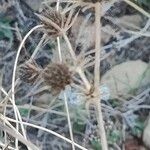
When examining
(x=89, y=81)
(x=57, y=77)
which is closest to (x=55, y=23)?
(x=57, y=77)

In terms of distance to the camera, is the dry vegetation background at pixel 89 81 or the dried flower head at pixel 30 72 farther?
the dry vegetation background at pixel 89 81

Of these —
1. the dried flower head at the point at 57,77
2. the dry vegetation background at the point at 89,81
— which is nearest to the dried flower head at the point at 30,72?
the dried flower head at the point at 57,77

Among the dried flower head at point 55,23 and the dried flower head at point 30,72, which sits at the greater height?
the dried flower head at point 55,23

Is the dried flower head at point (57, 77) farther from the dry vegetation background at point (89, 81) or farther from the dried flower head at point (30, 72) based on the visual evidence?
the dry vegetation background at point (89, 81)

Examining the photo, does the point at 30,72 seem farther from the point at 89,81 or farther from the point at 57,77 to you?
the point at 89,81

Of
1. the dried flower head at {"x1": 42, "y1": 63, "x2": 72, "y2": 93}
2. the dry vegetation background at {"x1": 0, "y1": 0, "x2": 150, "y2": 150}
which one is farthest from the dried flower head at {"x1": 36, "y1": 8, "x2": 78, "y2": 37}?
the dry vegetation background at {"x1": 0, "y1": 0, "x2": 150, "y2": 150}

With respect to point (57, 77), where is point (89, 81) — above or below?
below

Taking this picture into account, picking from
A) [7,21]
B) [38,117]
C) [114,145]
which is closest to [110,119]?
[114,145]

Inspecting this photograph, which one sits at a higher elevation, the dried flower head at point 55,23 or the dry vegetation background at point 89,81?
the dried flower head at point 55,23
